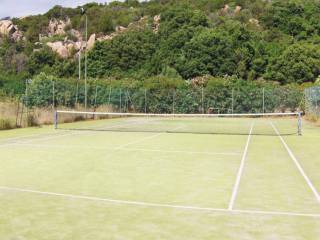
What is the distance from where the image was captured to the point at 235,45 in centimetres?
5850

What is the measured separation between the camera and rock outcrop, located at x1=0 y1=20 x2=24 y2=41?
84250 millimetres

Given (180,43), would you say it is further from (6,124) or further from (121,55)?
(6,124)

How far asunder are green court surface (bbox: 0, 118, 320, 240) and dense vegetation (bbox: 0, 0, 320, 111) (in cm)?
2992

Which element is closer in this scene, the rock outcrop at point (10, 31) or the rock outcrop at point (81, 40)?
the rock outcrop at point (81, 40)

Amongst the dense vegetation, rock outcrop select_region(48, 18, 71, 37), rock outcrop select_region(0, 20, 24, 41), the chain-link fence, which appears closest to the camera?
the chain-link fence

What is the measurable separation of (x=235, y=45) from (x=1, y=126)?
1671 inches

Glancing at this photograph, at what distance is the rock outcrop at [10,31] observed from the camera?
276 ft

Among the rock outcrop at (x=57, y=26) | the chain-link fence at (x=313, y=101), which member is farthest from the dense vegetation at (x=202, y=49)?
the chain-link fence at (x=313, y=101)

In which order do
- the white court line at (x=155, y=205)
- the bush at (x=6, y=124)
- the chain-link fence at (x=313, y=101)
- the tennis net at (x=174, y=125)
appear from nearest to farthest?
the white court line at (x=155, y=205)
the tennis net at (x=174, y=125)
the bush at (x=6, y=124)
the chain-link fence at (x=313, y=101)

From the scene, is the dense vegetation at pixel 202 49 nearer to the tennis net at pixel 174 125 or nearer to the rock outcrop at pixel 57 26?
the rock outcrop at pixel 57 26

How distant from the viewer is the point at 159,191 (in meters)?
7.78

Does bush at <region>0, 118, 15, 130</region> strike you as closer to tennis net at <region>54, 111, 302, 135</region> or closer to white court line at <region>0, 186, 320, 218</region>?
tennis net at <region>54, 111, 302, 135</region>

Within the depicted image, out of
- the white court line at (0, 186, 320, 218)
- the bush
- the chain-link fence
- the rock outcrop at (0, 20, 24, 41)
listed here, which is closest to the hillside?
the rock outcrop at (0, 20, 24, 41)

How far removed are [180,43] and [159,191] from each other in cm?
5485
